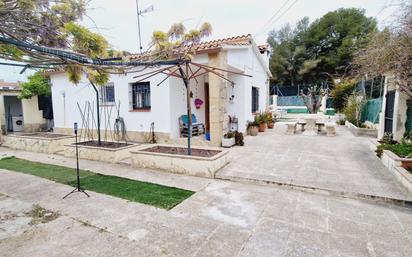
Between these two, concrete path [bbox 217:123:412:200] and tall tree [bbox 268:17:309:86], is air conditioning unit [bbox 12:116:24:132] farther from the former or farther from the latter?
tall tree [bbox 268:17:309:86]

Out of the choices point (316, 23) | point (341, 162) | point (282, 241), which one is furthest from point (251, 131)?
point (316, 23)

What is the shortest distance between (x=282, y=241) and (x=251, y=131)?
8.01m

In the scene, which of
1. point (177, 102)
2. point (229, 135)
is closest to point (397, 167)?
point (229, 135)

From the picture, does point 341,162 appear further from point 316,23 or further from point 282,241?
point 316,23

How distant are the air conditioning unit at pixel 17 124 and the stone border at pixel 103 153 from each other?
9.21m

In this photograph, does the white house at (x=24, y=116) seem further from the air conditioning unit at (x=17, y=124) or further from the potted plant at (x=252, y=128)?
the potted plant at (x=252, y=128)

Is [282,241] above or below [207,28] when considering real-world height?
below

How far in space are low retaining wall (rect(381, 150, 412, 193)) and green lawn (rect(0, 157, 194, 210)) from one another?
3985 millimetres

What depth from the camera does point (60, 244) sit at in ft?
9.09

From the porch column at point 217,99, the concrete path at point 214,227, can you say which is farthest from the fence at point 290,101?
the concrete path at point 214,227

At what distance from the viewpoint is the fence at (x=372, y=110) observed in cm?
968

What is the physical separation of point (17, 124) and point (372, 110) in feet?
64.8

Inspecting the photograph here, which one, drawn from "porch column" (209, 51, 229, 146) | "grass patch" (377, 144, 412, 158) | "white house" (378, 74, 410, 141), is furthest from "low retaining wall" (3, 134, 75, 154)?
"white house" (378, 74, 410, 141)

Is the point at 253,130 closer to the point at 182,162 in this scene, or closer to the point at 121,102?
the point at 182,162
